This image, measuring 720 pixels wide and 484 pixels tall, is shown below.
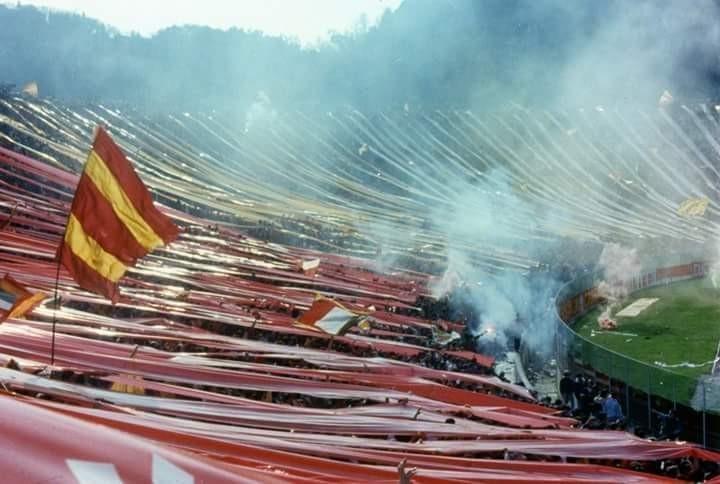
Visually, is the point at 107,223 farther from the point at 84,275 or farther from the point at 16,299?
the point at 16,299

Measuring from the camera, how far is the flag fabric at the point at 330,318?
1346 cm

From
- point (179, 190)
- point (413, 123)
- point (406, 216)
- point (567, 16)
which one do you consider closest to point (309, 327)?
point (179, 190)

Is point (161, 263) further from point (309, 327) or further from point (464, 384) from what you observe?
point (464, 384)

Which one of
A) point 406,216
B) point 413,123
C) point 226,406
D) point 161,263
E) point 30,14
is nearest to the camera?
point 226,406

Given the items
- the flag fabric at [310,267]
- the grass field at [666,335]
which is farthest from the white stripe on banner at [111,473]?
the flag fabric at [310,267]

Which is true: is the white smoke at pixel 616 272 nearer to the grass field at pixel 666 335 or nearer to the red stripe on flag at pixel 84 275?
the grass field at pixel 666 335

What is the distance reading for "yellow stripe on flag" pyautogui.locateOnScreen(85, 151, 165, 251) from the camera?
7.70 m

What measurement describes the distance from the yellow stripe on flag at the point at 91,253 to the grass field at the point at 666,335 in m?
9.07

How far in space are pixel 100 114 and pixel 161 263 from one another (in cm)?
2691

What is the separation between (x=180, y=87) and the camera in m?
65.6

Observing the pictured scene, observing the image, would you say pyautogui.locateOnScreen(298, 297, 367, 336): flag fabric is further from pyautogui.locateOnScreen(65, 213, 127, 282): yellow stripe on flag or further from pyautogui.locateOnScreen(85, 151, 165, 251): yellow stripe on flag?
Result: pyautogui.locateOnScreen(65, 213, 127, 282): yellow stripe on flag

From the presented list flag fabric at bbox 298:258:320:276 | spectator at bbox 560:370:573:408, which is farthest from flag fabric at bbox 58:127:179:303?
flag fabric at bbox 298:258:320:276

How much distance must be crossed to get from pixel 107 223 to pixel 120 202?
0.71 ft

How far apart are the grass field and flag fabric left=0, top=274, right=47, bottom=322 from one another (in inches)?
366
